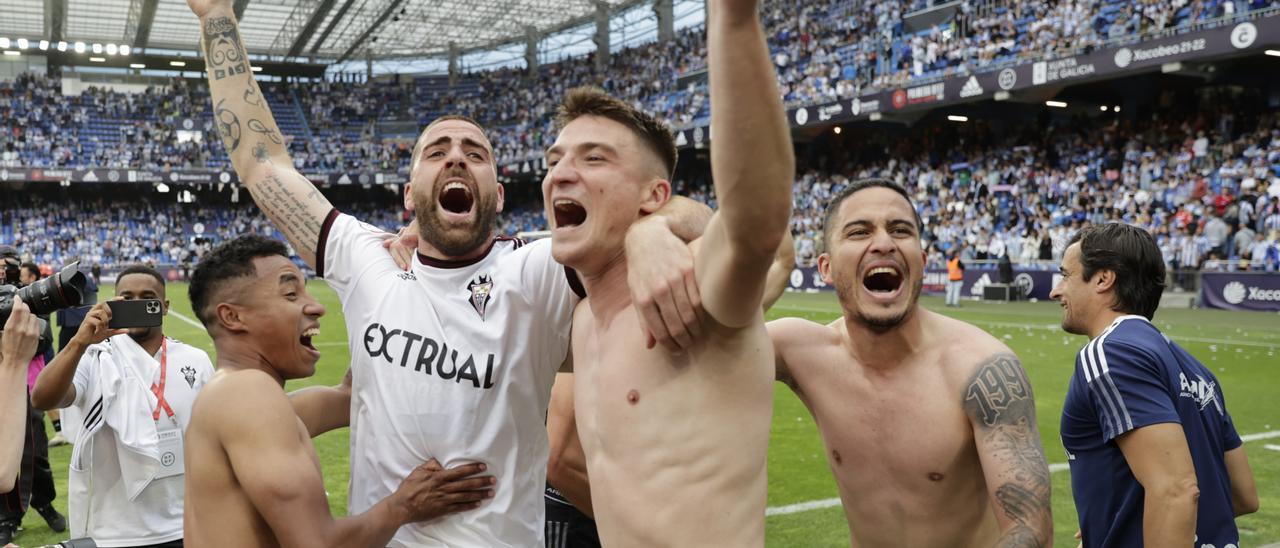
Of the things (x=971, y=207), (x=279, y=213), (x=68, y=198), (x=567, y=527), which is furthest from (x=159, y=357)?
(x=68, y=198)

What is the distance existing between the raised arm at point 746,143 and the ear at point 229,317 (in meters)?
1.80

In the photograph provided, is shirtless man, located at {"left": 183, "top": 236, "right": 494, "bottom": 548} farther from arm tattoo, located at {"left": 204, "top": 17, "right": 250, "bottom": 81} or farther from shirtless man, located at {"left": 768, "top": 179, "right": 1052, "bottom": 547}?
arm tattoo, located at {"left": 204, "top": 17, "right": 250, "bottom": 81}

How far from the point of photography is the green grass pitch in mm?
6016

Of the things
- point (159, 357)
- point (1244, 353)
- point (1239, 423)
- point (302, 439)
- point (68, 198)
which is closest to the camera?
point (302, 439)

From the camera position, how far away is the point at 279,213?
346 cm

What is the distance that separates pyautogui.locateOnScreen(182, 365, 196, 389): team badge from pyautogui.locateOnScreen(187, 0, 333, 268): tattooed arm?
5.11 feet

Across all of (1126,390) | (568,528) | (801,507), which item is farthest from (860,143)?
(1126,390)

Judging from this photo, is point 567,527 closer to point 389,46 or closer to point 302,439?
point 302,439

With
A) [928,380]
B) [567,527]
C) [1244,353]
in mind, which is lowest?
[1244,353]

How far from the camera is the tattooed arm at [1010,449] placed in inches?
103

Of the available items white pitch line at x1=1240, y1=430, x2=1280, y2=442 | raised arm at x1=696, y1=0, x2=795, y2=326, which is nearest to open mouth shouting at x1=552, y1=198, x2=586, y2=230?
raised arm at x1=696, y1=0, x2=795, y2=326

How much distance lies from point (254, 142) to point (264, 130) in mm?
79

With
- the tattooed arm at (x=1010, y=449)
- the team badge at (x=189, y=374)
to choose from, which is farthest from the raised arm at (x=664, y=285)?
the team badge at (x=189, y=374)

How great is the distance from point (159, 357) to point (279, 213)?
5.71ft
